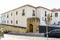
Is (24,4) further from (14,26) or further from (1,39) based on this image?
(1,39)

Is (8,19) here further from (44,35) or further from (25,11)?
(44,35)

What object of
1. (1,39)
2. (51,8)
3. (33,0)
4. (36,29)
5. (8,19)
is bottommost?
(1,39)

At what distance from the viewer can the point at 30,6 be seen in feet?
6.42

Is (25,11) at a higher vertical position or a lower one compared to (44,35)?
higher

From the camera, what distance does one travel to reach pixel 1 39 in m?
2.00

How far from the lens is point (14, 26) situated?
1969mm

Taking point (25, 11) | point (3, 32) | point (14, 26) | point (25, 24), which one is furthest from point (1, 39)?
point (25, 11)

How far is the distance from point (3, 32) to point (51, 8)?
30.3 inches

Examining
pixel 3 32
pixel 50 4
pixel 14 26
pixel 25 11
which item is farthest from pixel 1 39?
pixel 50 4

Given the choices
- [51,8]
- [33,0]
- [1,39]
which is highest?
[33,0]

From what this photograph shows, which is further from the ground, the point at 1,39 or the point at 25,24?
the point at 25,24

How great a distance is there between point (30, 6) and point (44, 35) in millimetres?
454

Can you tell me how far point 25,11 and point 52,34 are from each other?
1.63 feet

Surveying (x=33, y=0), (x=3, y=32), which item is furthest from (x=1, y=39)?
(x=33, y=0)
